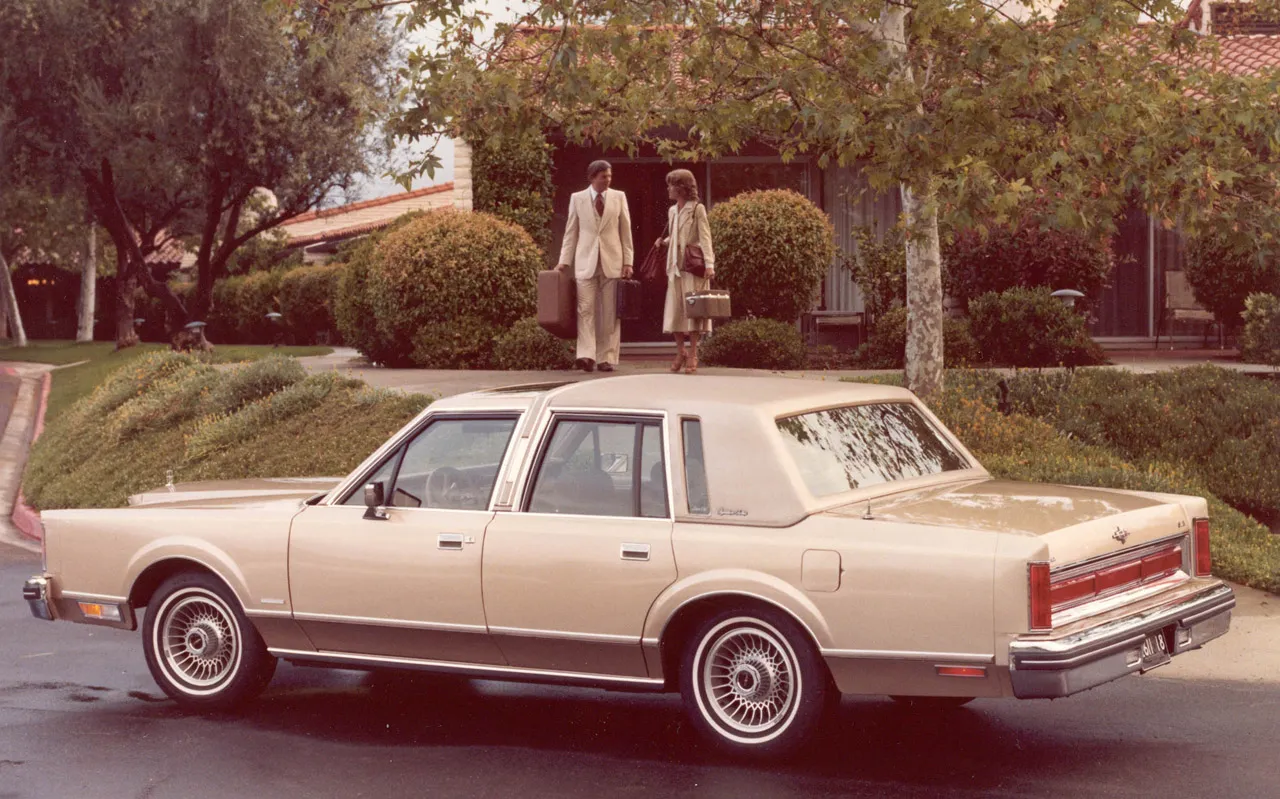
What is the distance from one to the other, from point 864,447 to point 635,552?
3.69 feet

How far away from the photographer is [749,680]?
652cm

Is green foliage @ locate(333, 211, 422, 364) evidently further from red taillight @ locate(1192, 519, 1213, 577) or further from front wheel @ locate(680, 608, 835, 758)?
red taillight @ locate(1192, 519, 1213, 577)

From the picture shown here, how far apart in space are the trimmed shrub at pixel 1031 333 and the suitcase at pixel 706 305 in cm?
464

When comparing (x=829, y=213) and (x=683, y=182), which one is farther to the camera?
(x=829, y=213)

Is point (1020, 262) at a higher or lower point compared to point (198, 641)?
higher

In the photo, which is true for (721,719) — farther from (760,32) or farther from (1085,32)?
(760,32)

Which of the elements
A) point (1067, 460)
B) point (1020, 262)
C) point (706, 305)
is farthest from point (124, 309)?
point (1067, 460)

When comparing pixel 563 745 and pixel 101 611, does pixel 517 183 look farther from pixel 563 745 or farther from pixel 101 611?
pixel 563 745

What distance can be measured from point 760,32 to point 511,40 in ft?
6.70

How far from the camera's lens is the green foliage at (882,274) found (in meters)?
21.4

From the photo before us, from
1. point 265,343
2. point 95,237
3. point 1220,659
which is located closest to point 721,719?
point 1220,659

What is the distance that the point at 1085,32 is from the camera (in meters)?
10.4

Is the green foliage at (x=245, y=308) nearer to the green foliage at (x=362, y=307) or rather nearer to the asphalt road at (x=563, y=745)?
the green foliage at (x=362, y=307)

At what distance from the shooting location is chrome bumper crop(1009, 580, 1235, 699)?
585cm
